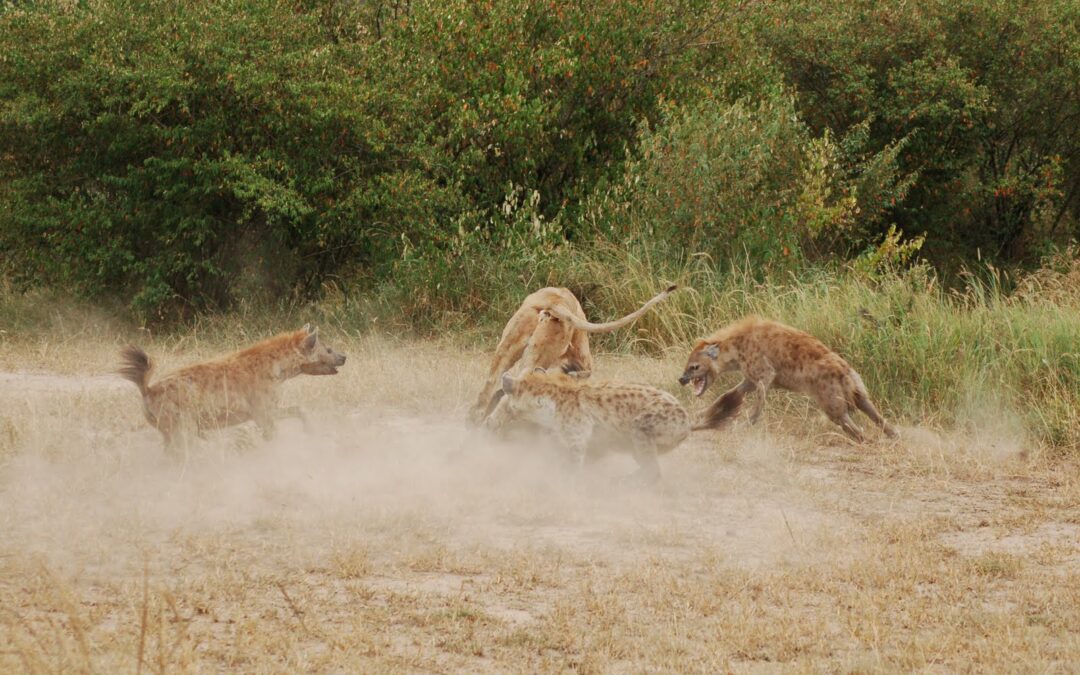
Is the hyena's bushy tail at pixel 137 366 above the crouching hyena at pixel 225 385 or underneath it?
above

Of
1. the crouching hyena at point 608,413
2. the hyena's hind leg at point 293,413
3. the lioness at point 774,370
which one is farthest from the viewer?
the lioness at point 774,370

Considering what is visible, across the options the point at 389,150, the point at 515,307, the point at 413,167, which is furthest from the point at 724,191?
the point at 389,150

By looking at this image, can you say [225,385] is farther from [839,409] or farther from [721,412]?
[839,409]

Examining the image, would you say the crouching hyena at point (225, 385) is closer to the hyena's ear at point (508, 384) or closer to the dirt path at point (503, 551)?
the dirt path at point (503, 551)

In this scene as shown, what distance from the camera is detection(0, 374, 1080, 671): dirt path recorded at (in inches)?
199

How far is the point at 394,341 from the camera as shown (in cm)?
1286

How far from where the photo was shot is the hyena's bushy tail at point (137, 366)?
753 cm

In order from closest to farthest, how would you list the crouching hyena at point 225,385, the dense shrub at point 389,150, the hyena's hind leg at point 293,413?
the crouching hyena at point 225,385, the hyena's hind leg at point 293,413, the dense shrub at point 389,150

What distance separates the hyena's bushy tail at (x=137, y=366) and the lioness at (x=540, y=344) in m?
2.15

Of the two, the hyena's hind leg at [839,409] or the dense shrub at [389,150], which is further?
the dense shrub at [389,150]

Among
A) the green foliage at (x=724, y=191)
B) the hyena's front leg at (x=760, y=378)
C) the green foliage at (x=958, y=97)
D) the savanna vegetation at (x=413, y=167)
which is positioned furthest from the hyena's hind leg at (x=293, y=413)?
the green foliage at (x=958, y=97)

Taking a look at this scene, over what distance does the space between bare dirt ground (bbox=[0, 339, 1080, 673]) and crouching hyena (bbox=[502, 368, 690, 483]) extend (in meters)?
0.24

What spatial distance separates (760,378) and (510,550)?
3.23 meters

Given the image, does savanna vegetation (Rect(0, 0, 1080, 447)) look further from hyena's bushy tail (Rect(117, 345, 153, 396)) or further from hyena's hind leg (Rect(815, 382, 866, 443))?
hyena's bushy tail (Rect(117, 345, 153, 396))
